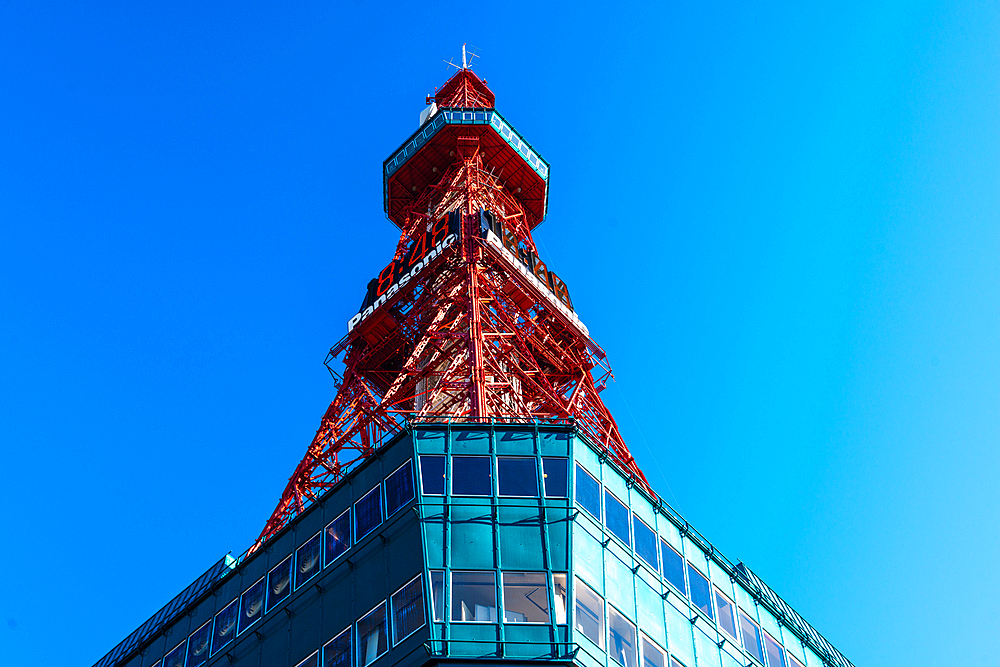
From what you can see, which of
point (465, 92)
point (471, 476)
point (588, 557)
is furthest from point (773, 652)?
point (465, 92)

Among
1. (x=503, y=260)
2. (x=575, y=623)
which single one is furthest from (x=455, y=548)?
(x=503, y=260)

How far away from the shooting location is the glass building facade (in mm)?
24922

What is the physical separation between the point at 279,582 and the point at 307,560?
104 centimetres

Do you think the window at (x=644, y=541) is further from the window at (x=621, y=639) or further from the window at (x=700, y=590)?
the window at (x=621, y=639)

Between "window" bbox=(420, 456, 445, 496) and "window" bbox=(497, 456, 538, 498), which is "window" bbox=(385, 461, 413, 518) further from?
"window" bbox=(497, 456, 538, 498)

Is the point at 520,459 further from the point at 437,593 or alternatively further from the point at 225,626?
the point at 225,626

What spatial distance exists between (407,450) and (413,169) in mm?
34132

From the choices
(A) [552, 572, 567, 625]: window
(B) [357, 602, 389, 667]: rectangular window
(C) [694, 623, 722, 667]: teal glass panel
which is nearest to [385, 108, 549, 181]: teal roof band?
(C) [694, 623, 722, 667]: teal glass panel

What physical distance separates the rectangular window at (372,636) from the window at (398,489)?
2.60 metres

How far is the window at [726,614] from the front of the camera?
1194 inches

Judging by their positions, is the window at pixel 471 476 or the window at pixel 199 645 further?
the window at pixel 199 645

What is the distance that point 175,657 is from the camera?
32.1m

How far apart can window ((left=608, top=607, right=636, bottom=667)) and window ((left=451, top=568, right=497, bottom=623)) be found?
107 inches

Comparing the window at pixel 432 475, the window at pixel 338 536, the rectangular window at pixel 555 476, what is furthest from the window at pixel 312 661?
the rectangular window at pixel 555 476
